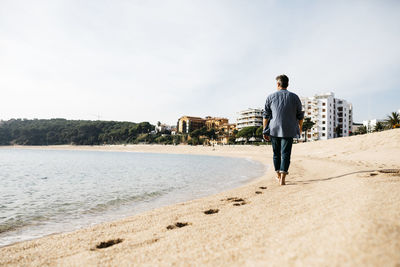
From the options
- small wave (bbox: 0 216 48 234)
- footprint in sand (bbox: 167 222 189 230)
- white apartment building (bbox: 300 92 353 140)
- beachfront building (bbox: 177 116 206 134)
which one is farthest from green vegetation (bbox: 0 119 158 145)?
footprint in sand (bbox: 167 222 189 230)

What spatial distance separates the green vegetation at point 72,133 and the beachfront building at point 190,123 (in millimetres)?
18778

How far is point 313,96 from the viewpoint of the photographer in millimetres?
87938

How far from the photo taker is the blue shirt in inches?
179

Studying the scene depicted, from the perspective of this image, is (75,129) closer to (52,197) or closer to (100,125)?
(100,125)

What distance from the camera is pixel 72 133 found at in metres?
127

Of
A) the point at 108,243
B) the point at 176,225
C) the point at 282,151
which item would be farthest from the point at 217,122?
the point at 108,243

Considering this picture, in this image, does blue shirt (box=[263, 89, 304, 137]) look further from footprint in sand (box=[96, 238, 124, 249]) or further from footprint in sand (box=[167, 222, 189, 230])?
footprint in sand (box=[96, 238, 124, 249])

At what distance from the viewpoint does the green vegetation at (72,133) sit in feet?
395

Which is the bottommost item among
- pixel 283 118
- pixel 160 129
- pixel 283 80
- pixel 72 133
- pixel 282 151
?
pixel 282 151

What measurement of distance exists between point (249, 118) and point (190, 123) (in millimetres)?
40317

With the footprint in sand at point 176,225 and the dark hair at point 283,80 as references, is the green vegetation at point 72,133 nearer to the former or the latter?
the dark hair at point 283,80

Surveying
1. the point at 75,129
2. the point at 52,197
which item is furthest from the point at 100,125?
the point at 52,197

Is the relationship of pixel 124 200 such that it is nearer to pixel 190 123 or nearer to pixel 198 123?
pixel 190 123

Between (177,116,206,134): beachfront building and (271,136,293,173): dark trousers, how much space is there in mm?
122602
